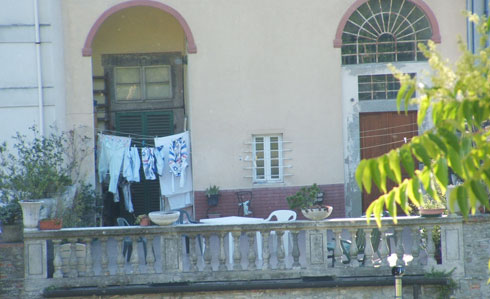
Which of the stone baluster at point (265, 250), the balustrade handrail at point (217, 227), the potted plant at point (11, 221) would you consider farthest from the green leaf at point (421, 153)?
the potted plant at point (11, 221)

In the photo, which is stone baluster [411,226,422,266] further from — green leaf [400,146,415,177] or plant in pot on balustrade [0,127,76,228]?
green leaf [400,146,415,177]

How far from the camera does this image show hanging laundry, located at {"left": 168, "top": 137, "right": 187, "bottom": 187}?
1600 centimetres

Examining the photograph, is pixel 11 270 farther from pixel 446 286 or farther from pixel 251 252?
pixel 446 286

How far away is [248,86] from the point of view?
1641 cm

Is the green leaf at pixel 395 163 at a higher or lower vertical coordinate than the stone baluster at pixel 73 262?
higher

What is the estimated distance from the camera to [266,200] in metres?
16.5

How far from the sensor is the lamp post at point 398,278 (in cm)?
1071

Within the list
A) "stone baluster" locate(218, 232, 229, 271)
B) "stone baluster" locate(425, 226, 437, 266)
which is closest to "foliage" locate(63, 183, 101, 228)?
"stone baluster" locate(218, 232, 229, 271)

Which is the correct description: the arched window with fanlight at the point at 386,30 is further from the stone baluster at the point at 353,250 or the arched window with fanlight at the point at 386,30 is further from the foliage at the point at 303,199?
the stone baluster at the point at 353,250

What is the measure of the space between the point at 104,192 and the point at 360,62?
228 inches

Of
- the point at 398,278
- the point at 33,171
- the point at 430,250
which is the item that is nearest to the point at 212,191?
the point at 33,171

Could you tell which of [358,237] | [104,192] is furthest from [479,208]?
[104,192]

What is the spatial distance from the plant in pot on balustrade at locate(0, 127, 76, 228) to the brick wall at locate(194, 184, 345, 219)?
117 inches

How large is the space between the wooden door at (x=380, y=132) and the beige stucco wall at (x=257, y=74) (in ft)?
2.56
